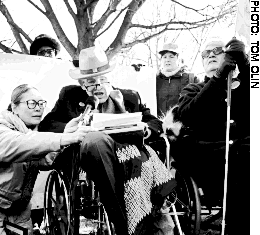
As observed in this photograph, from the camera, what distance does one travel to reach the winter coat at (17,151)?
108 inches

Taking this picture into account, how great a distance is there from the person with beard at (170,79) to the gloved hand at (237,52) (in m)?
1.51

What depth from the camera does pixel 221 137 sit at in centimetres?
307

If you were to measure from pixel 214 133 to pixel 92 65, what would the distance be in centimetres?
129

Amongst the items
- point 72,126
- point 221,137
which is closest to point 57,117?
point 72,126

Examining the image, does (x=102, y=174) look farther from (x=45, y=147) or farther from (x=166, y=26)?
(x=166, y=26)

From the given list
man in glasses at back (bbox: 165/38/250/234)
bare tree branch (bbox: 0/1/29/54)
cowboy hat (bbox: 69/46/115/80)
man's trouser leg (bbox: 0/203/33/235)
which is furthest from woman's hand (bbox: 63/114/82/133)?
bare tree branch (bbox: 0/1/29/54)

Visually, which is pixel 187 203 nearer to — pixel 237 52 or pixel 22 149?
pixel 237 52

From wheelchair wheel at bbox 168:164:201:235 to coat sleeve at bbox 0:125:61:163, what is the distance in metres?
0.98

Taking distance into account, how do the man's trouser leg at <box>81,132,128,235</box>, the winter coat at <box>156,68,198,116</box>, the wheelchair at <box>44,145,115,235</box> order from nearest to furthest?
the man's trouser leg at <box>81,132,128,235</box>, the wheelchair at <box>44,145,115,235</box>, the winter coat at <box>156,68,198,116</box>

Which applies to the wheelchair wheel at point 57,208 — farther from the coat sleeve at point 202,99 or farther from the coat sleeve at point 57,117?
the coat sleeve at point 202,99

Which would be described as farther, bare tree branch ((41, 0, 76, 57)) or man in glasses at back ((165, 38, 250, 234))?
bare tree branch ((41, 0, 76, 57))

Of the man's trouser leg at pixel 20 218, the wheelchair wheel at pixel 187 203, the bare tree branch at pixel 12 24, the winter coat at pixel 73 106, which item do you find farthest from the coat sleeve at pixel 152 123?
the bare tree branch at pixel 12 24

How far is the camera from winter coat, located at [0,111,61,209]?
275 centimetres

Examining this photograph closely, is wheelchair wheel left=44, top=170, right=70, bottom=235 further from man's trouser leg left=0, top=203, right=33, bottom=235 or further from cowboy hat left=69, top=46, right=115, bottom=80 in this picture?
cowboy hat left=69, top=46, right=115, bottom=80
